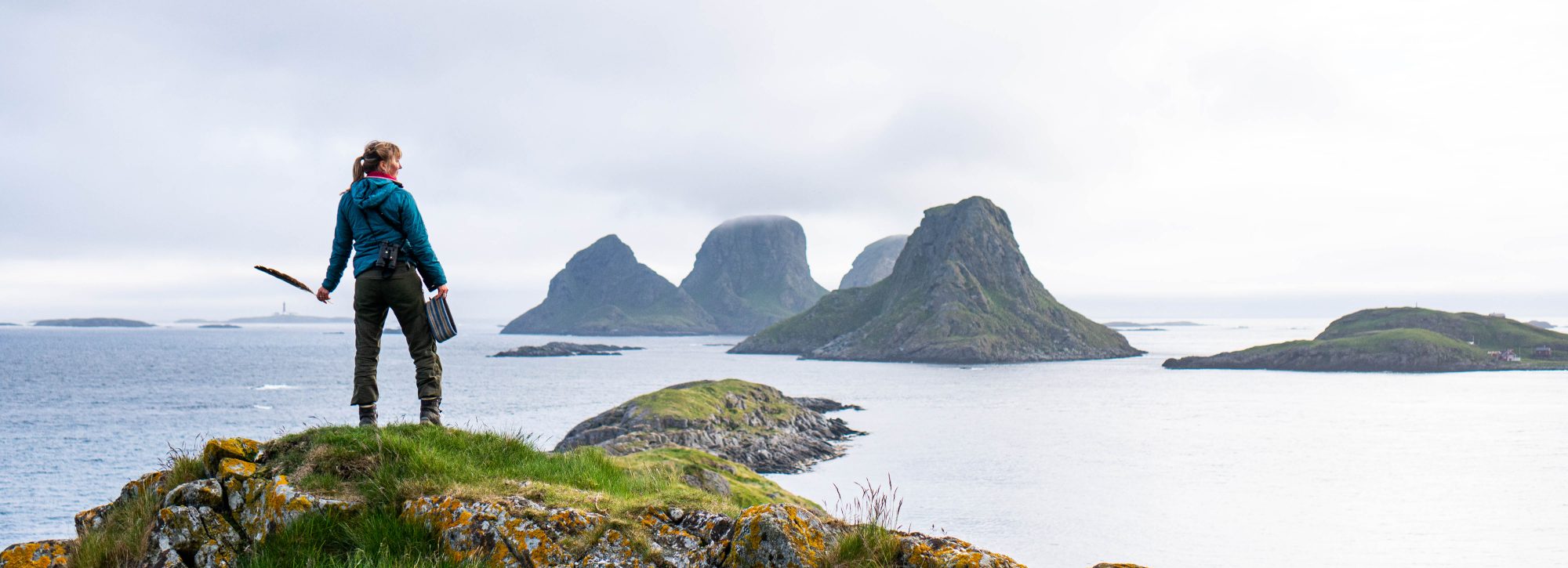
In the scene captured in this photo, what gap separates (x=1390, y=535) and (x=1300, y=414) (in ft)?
252

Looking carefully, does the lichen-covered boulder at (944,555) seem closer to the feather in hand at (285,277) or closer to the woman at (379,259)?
the woman at (379,259)

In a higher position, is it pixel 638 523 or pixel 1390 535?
pixel 638 523

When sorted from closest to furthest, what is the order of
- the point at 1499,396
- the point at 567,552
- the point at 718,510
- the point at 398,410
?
the point at 567,552
the point at 718,510
the point at 398,410
the point at 1499,396

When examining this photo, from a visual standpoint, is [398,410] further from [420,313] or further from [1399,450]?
[1399,450]

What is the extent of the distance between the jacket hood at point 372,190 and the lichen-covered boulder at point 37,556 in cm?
499

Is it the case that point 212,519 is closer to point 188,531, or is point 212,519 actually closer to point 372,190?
point 188,531

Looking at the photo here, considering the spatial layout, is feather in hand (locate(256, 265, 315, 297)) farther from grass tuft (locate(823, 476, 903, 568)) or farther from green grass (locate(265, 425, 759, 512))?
grass tuft (locate(823, 476, 903, 568))

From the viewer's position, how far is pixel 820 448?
9081 centimetres

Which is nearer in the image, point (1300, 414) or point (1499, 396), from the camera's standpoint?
point (1300, 414)

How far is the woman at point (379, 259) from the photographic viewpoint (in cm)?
1122

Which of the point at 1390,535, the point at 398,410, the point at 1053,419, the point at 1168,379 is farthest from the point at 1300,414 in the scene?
the point at 398,410

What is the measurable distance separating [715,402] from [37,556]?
94119mm

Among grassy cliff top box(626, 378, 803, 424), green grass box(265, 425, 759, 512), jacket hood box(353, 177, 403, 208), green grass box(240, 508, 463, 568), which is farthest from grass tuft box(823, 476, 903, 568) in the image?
grassy cliff top box(626, 378, 803, 424)

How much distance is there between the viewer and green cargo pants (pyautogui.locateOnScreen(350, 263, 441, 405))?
1141cm
